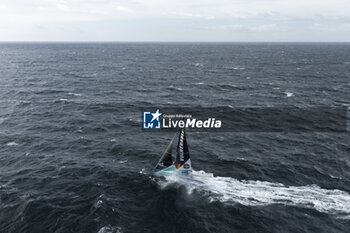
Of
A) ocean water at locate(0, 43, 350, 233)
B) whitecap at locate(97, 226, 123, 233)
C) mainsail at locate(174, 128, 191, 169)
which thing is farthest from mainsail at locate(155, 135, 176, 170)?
whitecap at locate(97, 226, 123, 233)

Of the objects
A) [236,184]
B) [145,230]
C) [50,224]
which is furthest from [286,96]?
[50,224]

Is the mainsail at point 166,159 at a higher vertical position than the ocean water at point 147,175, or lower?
higher

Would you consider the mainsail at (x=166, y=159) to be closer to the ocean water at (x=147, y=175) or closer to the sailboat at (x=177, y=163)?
the sailboat at (x=177, y=163)

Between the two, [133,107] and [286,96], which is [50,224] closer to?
[133,107]

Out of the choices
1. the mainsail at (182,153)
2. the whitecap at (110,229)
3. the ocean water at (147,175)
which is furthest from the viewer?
the mainsail at (182,153)

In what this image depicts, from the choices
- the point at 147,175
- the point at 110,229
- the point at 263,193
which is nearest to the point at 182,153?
the point at 147,175

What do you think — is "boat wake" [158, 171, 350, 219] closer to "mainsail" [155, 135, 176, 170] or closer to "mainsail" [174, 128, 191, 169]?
"mainsail" [155, 135, 176, 170]

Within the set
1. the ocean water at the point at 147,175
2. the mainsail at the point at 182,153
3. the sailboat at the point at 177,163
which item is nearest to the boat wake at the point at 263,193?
the ocean water at the point at 147,175

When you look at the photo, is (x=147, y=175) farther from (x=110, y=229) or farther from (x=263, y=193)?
(x=263, y=193)

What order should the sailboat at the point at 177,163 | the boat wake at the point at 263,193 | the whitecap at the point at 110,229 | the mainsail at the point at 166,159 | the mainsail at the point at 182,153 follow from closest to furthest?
the whitecap at the point at 110,229 < the boat wake at the point at 263,193 < the mainsail at the point at 182,153 < the sailboat at the point at 177,163 < the mainsail at the point at 166,159
